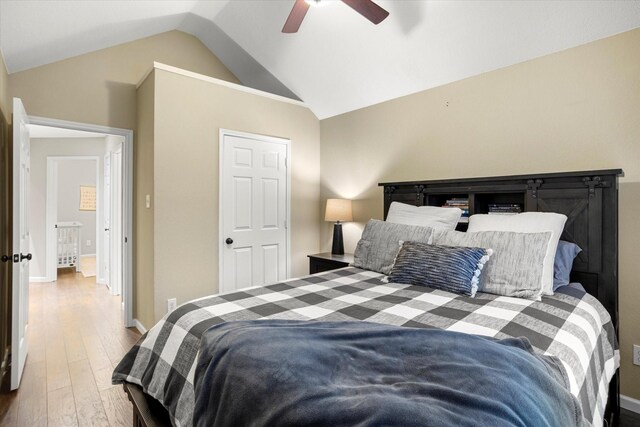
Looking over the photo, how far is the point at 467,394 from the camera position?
2.60 ft

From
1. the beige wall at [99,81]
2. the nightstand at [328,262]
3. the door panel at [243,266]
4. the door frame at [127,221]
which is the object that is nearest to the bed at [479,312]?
the nightstand at [328,262]

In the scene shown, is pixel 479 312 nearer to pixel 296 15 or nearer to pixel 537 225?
pixel 537 225

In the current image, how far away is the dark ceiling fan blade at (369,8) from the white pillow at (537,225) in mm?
1473

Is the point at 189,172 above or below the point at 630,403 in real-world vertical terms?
above

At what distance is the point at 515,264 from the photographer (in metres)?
1.90

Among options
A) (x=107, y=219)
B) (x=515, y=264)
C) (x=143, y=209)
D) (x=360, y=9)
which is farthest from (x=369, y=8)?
(x=107, y=219)

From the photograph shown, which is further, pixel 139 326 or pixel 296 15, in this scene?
pixel 139 326

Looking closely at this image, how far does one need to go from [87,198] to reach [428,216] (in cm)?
795

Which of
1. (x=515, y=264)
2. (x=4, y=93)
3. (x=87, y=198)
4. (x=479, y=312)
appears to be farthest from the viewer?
(x=87, y=198)

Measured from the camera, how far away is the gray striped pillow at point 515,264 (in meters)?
1.84

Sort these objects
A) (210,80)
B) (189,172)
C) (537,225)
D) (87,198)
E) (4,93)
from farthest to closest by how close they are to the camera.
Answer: (87,198) < (210,80) < (189,172) < (4,93) < (537,225)

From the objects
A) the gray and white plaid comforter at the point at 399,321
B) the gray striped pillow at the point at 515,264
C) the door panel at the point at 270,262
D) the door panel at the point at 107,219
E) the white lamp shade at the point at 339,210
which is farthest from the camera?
the door panel at the point at 107,219

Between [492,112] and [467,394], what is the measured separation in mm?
2539

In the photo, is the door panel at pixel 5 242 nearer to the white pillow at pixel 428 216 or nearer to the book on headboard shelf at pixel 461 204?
the white pillow at pixel 428 216
